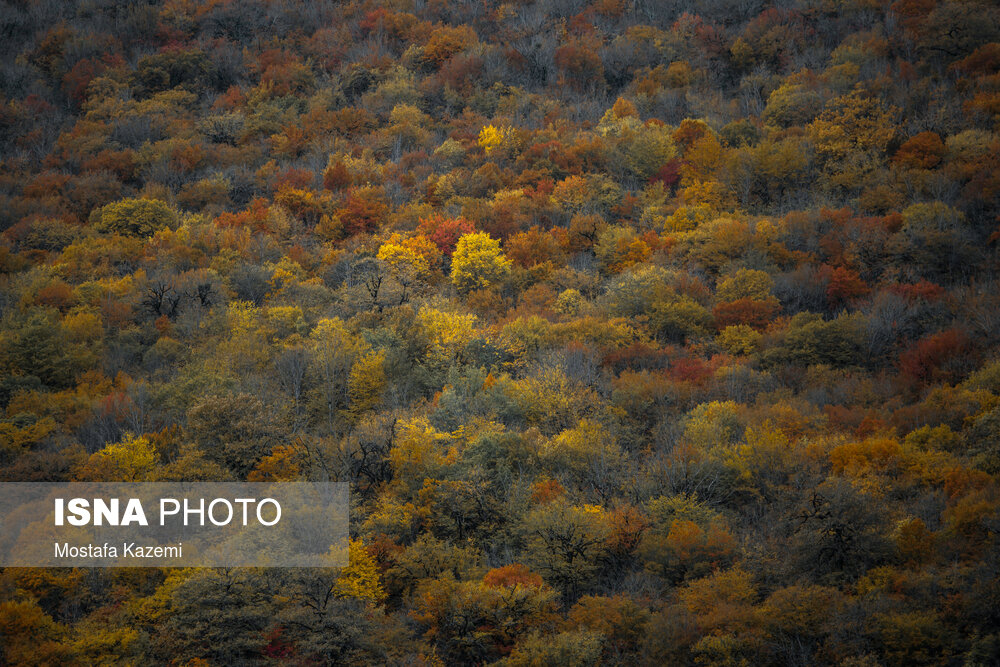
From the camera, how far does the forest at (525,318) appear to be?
1276 inches

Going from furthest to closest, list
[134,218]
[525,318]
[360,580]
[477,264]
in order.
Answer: [134,218] → [477,264] → [525,318] → [360,580]

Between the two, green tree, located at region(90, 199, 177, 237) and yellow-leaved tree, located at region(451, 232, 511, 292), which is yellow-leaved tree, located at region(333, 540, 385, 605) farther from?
green tree, located at region(90, 199, 177, 237)

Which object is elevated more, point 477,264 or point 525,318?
point 477,264

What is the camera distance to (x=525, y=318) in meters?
59.2

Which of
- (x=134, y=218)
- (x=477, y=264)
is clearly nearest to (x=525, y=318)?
(x=477, y=264)

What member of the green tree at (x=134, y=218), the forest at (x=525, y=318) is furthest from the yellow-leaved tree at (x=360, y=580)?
the green tree at (x=134, y=218)

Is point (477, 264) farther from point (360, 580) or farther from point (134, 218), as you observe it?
point (360, 580)

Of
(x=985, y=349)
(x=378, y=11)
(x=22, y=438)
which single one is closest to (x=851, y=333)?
(x=985, y=349)

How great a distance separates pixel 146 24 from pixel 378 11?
89.8 feet

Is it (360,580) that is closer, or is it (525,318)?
(360,580)

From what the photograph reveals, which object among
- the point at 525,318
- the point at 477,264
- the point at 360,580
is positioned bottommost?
the point at 360,580

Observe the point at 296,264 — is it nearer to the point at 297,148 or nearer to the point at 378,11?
the point at 297,148

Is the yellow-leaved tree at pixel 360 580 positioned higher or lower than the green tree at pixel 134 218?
lower

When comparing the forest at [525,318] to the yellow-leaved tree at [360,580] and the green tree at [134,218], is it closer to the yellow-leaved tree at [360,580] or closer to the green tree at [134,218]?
the yellow-leaved tree at [360,580]
